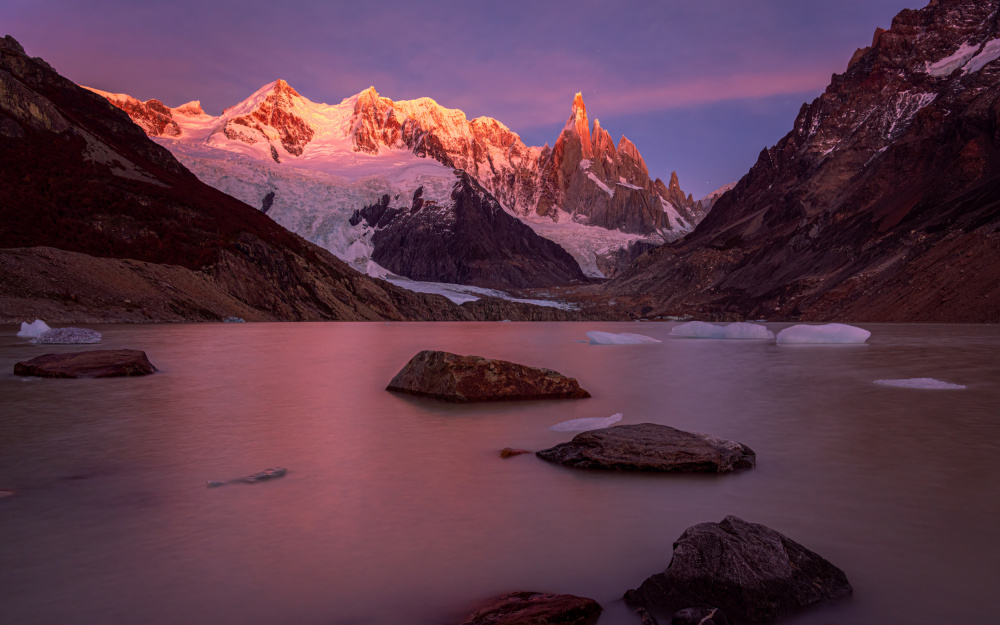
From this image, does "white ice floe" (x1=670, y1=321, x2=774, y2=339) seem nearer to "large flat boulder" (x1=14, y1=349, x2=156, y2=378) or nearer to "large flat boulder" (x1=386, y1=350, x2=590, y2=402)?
"large flat boulder" (x1=386, y1=350, x2=590, y2=402)

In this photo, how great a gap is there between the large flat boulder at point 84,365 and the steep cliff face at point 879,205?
80561 millimetres

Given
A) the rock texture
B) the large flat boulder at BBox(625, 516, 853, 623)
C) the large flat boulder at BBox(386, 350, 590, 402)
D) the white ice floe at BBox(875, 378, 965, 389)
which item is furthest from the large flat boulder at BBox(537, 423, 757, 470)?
the white ice floe at BBox(875, 378, 965, 389)

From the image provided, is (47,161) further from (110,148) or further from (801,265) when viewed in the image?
(801,265)

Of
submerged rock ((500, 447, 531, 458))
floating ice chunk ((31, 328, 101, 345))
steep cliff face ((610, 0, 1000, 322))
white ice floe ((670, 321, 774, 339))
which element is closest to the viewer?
submerged rock ((500, 447, 531, 458))

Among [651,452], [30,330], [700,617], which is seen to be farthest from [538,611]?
[30,330]

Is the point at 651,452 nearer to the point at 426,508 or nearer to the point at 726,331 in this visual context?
the point at 426,508

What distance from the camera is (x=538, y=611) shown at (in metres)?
3.75

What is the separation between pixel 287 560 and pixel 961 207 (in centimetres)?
10708

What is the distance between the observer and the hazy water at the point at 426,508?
159 inches

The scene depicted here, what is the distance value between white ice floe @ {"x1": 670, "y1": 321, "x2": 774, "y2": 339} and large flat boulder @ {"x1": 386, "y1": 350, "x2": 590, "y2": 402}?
3068 cm

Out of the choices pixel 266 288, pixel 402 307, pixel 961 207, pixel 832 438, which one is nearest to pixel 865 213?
pixel 961 207

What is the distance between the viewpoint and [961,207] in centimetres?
8544

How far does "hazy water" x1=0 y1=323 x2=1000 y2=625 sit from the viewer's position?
404cm

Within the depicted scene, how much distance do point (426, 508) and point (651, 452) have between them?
305cm
